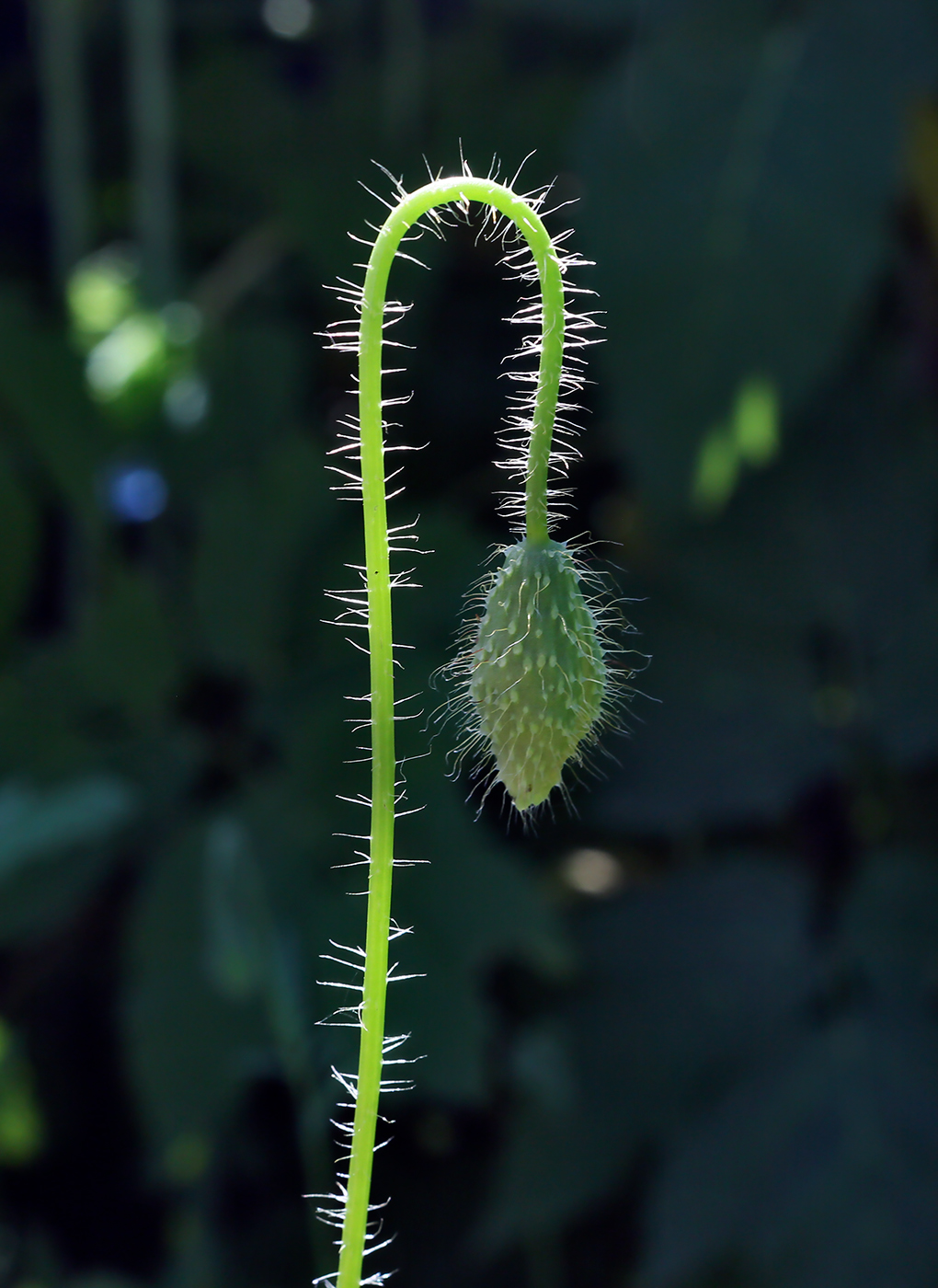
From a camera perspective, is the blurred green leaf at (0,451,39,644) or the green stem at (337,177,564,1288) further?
the blurred green leaf at (0,451,39,644)

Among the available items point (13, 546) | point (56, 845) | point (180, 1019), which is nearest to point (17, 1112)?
point (180, 1019)

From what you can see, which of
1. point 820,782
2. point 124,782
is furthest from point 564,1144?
point 124,782

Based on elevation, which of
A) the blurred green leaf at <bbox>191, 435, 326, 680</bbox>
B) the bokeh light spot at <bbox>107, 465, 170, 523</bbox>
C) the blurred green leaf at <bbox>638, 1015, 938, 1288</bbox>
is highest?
the bokeh light spot at <bbox>107, 465, 170, 523</bbox>

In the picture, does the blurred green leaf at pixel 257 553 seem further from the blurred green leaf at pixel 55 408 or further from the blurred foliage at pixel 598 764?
the blurred green leaf at pixel 55 408

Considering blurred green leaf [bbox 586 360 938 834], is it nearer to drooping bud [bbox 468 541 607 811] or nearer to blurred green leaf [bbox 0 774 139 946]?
blurred green leaf [bbox 0 774 139 946]

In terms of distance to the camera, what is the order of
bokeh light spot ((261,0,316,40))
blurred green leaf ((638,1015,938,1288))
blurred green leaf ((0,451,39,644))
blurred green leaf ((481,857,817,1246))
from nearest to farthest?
blurred green leaf ((638,1015,938,1288)), blurred green leaf ((481,857,817,1246)), blurred green leaf ((0,451,39,644)), bokeh light spot ((261,0,316,40))

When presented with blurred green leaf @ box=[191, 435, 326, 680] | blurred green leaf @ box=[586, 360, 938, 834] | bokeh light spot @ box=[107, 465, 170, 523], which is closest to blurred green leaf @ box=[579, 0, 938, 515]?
blurred green leaf @ box=[586, 360, 938, 834]

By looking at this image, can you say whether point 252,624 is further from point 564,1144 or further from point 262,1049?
point 564,1144

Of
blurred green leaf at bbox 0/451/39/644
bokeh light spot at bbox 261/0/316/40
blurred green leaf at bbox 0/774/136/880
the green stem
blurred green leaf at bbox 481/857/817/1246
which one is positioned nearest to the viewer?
the green stem
